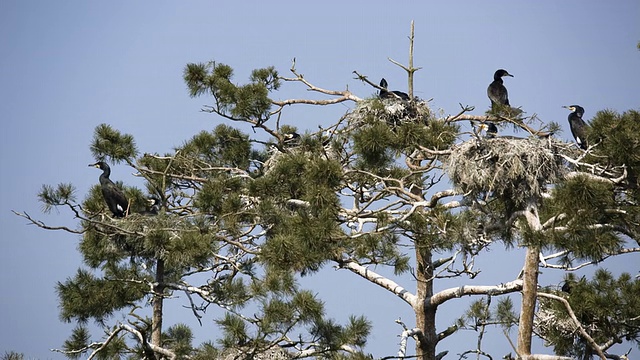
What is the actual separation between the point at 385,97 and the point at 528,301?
3910mm

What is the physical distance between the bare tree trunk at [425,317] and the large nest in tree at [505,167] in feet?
4.62

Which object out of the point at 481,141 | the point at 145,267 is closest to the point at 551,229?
the point at 481,141

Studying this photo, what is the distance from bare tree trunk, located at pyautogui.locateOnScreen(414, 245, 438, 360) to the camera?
1096 cm

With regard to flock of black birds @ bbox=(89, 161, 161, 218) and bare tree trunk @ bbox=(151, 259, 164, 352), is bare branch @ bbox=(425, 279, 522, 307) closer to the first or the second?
bare tree trunk @ bbox=(151, 259, 164, 352)

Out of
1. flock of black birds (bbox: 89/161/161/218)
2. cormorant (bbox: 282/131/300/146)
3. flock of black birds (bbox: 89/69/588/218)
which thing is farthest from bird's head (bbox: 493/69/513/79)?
flock of black birds (bbox: 89/161/161/218)

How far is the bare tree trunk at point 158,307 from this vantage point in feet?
36.1

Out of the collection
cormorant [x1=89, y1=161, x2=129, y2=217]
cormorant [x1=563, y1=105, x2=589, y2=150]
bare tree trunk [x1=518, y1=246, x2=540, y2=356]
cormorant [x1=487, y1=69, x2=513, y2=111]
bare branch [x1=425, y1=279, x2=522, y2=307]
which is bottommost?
bare tree trunk [x1=518, y1=246, x2=540, y2=356]

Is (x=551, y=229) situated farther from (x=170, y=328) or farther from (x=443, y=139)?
(x=170, y=328)

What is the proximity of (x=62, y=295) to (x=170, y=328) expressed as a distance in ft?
4.28

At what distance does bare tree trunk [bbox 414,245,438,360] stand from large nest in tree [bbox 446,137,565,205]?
141 centimetres

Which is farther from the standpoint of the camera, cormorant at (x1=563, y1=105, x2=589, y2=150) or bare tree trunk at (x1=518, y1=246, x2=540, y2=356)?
cormorant at (x1=563, y1=105, x2=589, y2=150)

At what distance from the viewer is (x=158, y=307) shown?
11203 millimetres

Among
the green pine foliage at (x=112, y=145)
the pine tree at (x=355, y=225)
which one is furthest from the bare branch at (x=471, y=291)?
the green pine foliage at (x=112, y=145)

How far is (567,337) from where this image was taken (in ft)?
40.9
